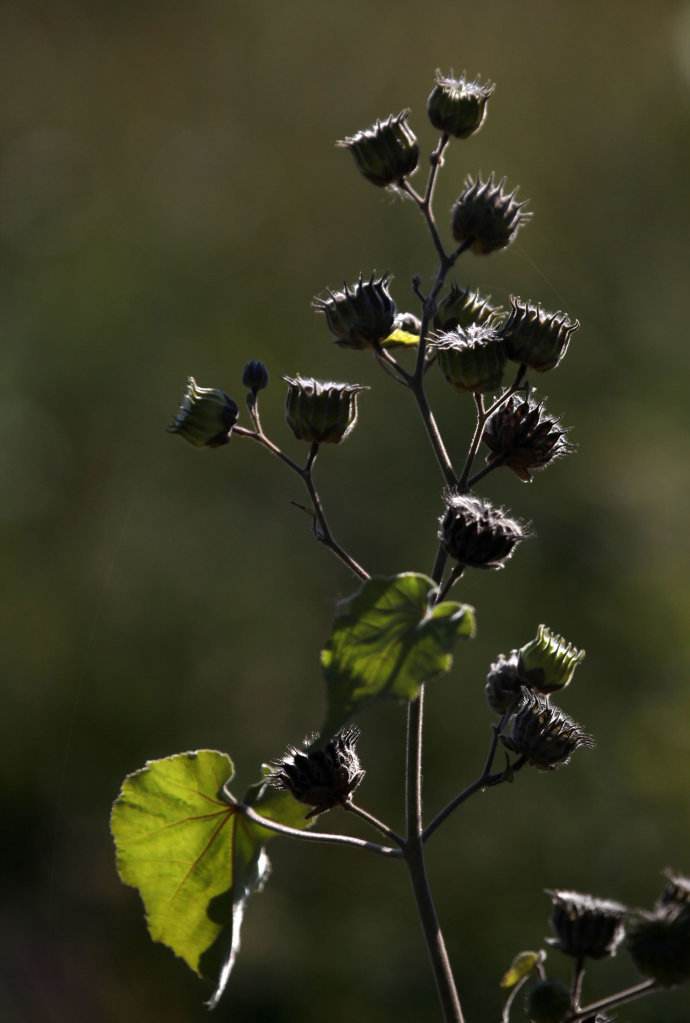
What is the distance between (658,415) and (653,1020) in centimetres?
311

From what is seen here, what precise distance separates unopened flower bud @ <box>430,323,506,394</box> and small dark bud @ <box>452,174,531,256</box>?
0.85 feet

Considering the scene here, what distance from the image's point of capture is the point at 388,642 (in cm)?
148

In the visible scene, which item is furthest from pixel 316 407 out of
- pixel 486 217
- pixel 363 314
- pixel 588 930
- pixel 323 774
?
pixel 588 930

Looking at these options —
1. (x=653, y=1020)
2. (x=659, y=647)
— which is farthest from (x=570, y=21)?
(x=653, y=1020)

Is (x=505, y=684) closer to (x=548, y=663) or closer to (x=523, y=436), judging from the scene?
(x=548, y=663)

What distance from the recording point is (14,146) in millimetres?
7754

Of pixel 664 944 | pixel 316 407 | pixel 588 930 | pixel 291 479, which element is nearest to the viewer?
pixel 664 944

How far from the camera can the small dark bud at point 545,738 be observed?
1.71 metres

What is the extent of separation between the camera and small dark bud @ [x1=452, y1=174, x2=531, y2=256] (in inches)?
74.3

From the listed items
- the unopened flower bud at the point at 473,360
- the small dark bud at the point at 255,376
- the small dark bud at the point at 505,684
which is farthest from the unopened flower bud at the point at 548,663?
the small dark bud at the point at 255,376

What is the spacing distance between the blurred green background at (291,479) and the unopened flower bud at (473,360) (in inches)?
92.1

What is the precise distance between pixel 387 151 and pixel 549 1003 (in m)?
1.24

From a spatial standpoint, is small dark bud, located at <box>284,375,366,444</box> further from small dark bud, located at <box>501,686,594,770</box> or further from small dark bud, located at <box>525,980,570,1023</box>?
small dark bud, located at <box>525,980,570,1023</box>

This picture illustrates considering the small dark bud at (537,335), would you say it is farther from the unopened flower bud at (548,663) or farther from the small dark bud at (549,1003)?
the small dark bud at (549,1003)
